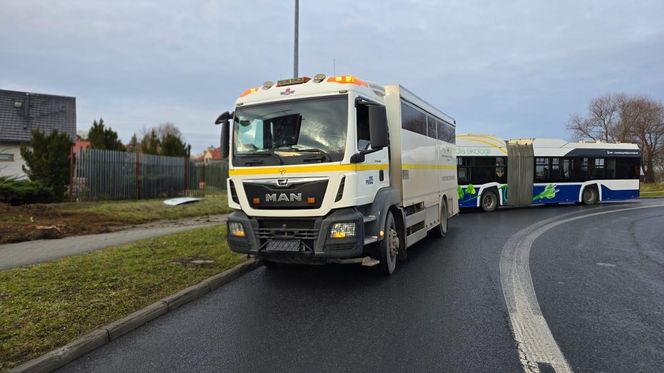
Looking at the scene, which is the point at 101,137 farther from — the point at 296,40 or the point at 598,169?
the point at 598,169

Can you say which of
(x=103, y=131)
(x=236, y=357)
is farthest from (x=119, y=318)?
(x=103, y=131)

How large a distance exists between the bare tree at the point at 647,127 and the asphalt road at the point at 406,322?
183 feet

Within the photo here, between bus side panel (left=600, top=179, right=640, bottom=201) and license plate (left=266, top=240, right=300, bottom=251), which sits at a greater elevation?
bus side panel (left=600, top=179, right=640, bottom=201)

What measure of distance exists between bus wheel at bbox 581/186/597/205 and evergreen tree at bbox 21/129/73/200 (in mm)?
23437

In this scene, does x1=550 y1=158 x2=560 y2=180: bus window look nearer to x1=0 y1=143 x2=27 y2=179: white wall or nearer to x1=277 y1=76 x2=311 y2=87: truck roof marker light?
x1=277 y1=76 x2=311 y2=87: truck roof marker light

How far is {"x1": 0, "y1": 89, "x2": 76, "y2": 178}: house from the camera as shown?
26528mm

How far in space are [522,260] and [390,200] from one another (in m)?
3.11

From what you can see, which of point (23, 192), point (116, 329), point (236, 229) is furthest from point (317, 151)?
point (23, 192)

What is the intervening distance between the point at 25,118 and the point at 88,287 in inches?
1188

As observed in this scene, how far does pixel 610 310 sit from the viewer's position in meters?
5.17

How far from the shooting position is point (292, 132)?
638 centimetres

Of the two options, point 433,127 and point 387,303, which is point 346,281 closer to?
point 387,303

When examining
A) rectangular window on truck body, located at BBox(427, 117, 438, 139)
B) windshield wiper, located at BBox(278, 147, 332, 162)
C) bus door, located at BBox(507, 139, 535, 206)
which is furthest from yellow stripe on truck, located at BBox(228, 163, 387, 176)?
bus door, located at BBox(507, 139, 535, 206)

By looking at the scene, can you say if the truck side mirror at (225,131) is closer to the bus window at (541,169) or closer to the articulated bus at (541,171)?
the articulated bus at (541,171)
